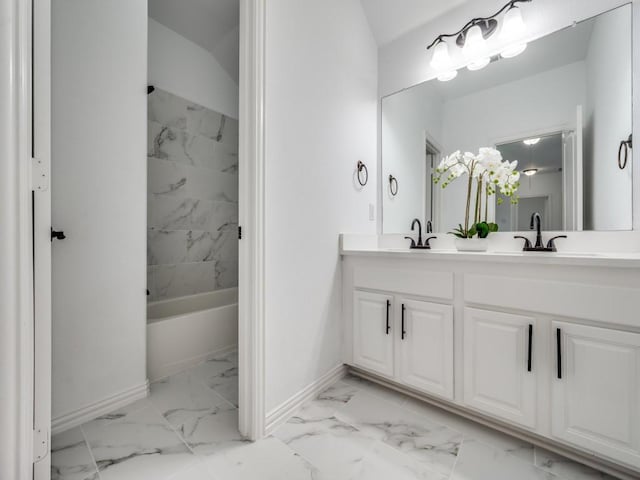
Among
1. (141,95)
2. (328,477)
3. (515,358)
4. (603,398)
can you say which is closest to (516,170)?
(515,358)

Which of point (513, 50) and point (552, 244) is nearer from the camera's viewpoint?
point (552, 244)

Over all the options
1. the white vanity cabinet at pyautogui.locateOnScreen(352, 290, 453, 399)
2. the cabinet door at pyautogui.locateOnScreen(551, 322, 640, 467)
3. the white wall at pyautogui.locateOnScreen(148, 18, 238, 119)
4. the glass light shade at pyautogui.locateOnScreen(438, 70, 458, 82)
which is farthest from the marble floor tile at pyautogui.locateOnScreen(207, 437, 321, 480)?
the white wall at pyautogui.locateOnScreen(148, 18, 238, 119)

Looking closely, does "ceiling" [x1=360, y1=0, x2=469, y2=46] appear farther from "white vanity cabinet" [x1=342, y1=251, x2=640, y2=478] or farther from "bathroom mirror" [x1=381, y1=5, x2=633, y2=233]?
"white vanity cabinet" [x1=342, y1=251, x2=640, y2=478]

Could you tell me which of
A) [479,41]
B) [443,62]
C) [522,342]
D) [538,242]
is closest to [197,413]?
[522,342]

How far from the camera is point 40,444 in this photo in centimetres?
98

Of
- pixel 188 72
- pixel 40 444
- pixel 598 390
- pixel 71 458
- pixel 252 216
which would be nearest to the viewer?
pixel 40 444

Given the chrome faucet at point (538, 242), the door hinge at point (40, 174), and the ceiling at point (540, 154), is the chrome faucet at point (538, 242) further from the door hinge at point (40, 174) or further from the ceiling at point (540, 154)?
the door hinge at point (40, 174)

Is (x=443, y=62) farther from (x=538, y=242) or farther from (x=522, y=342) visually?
(x=522, y=342)

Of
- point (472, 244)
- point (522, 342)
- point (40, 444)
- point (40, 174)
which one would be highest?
point (40, 174)

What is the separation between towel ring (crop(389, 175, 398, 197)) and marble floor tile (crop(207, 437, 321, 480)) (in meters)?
1.68

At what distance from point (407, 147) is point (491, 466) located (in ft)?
6.01

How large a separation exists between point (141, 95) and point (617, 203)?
8.26 feet

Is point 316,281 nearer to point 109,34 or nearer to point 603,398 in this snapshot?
point 603,398

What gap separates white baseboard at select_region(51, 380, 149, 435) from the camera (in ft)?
4.41
